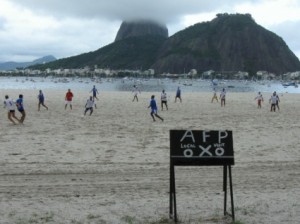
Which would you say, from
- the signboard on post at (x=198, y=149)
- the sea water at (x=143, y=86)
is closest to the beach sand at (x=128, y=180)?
the signboard on post at (x=198, y=149)

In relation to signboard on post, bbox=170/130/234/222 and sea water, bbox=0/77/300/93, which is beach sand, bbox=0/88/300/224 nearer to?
signboard on post, bbox=170/130/234/222

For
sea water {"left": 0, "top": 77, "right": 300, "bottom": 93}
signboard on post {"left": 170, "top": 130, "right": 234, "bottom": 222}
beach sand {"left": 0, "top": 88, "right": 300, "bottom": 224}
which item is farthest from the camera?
sea water {"left": 0, "top": 77, "right": 300, "bottom": 93}

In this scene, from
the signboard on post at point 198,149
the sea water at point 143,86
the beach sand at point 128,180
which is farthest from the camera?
the sea water at point 143,86

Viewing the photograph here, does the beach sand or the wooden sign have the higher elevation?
the wooden sign

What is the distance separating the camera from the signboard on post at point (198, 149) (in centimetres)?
645

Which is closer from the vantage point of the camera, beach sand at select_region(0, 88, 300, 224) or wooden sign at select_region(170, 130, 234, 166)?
wooden sign at select_region(170, 130, 234, 166)

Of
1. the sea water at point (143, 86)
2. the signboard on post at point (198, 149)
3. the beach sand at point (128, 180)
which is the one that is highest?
the signboard on post at point (198, 149)

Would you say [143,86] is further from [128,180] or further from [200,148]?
[200,148]

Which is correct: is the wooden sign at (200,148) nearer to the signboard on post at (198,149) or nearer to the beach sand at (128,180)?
the signboard on post at (198,149)

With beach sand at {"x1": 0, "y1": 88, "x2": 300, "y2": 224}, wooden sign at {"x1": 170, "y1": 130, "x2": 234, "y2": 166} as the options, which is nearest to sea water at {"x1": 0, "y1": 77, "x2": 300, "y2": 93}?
beach sand at {"x1": 0, "y1": 88, "x2": 300, "y2": 224}

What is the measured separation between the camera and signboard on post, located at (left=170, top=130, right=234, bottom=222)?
21.1 ft

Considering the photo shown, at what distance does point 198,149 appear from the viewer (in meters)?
6.50

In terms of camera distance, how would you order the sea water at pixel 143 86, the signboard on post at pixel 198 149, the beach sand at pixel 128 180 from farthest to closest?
the sea water at pixel 143 86
the beach sand at pixel 128 180
the signboard on post at pixel 198 149

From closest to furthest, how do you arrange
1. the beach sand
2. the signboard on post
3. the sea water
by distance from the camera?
the signboard on post, the beach sand, the sea water
